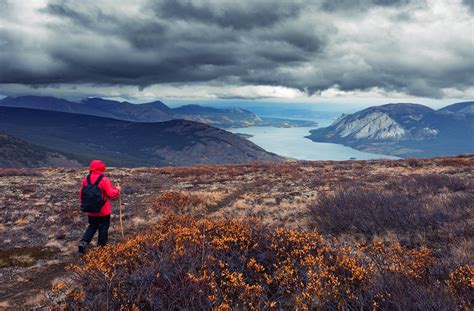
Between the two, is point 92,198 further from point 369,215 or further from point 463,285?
point 463,285

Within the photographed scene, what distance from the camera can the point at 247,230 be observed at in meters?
8.04

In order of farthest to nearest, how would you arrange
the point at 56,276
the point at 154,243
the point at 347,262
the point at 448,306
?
the point at 56,276 < the point at 154,243 < the point at 347,262 < the point at 448,306

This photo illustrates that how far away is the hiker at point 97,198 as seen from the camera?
10.2m

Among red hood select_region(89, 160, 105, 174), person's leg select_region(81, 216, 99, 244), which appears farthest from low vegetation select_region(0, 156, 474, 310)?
red hood select_region(89, 160, 105, 174)

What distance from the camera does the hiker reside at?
402 inches

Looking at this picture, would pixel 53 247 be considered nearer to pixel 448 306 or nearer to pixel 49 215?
pixel 49 215

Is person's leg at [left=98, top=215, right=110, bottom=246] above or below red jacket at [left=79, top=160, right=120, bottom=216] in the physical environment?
below

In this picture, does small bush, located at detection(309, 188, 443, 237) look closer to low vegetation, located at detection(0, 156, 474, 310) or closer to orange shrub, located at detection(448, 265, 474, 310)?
low vegetation, located at detection(0, 156, 474, 310)

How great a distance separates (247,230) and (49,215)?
12936 mm

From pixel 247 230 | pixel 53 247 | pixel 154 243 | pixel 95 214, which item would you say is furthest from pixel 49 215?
pixel 247 230

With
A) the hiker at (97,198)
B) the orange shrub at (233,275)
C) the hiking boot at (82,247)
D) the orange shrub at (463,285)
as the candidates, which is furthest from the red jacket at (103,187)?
the orange shrub at (463,285)

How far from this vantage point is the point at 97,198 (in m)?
10.2

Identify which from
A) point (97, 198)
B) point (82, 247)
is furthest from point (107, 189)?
point (82, 247)

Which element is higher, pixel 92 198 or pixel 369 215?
pixel 92 198
